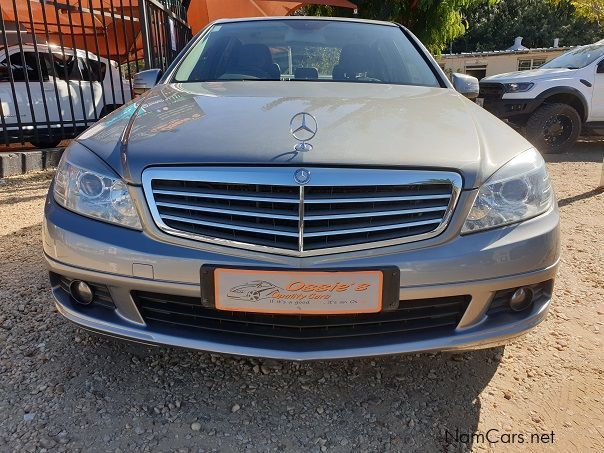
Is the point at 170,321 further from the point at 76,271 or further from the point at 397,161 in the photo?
the point at 397,161

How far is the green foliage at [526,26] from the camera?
30.6m

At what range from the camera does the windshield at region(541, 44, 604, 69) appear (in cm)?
740

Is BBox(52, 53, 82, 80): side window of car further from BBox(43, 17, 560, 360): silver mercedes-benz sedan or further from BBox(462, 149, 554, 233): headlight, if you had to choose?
BBox(462, 149, 554, 233): headlight

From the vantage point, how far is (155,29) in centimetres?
714

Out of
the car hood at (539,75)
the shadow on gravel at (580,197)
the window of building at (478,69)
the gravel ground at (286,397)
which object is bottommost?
the window of building at (478,69)

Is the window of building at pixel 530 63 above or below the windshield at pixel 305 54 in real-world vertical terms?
below

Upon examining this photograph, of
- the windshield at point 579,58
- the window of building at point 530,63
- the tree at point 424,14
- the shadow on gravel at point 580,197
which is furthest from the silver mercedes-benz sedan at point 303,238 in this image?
the window of building at point 530,63

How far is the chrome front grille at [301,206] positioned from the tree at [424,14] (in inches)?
337

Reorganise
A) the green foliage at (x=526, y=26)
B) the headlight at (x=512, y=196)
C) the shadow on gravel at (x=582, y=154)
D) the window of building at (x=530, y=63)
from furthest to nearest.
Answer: the green foliage at (x=526, y=26)
the window of building at (x=530, y=63)
the shadow on gravel at (x=582, y=154)
the headlight at (x=512, y=196)

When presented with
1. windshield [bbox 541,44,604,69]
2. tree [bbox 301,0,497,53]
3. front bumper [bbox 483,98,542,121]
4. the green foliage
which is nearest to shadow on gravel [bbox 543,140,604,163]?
front bumper [bbox 483,98,542,121]

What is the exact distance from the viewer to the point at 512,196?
1715 millimetres

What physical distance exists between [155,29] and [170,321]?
6.48m

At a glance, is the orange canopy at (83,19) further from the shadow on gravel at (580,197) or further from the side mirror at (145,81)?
the shadow on gravel at (580,197)

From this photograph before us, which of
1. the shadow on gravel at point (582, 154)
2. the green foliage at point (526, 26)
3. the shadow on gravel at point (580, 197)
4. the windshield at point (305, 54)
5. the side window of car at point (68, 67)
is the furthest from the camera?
the green foliage at point (526, 26)
